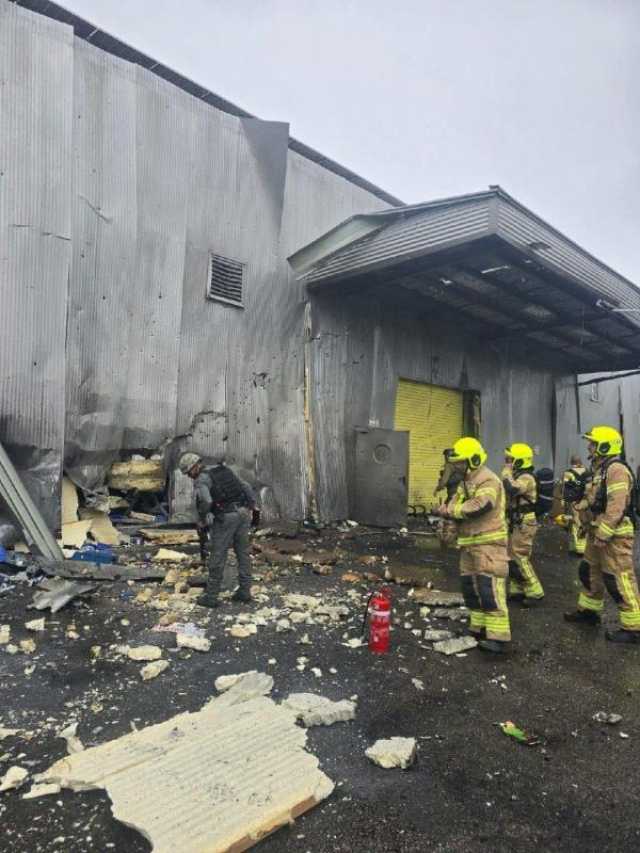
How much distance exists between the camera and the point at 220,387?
9055 mm

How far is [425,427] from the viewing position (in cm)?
1277

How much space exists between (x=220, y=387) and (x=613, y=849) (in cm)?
765

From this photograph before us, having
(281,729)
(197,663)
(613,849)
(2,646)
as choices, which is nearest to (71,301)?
(2,646)

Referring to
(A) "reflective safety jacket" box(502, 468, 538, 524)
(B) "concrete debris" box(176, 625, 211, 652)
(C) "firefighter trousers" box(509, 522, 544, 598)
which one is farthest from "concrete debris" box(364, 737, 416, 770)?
(A) "reflective safety jacket" box(502, 468, 538, 524)

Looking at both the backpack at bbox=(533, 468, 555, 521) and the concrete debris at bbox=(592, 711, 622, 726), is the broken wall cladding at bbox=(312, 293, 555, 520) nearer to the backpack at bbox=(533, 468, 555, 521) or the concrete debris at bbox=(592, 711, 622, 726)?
the backpack at bbox=(533, 468, 555, 521)

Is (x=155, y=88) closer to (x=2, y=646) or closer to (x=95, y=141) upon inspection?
(x=95, y=141)

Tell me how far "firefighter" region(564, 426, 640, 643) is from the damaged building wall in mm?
5333

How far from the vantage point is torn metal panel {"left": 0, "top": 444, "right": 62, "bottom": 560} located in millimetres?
6047

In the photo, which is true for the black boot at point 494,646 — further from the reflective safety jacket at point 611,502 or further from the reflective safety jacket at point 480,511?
the reflective safety jacket at point 611,502

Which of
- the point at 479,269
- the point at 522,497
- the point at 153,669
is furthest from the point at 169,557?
the point at 479,269

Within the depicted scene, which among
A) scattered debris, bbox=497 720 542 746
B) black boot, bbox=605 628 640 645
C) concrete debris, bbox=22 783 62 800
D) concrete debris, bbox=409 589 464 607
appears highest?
concrete debris, bbox=409 589 464 607

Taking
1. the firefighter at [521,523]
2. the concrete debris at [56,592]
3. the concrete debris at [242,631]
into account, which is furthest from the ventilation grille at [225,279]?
the concrete debris at [242,631]

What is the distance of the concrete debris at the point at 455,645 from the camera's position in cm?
444

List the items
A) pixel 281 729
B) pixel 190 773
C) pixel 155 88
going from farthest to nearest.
Answer: 1. pixel 155 88
2. pixel 281 729
3. pixel 190 773
